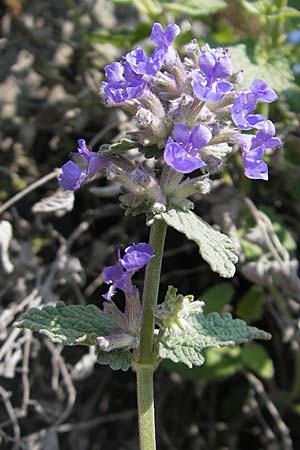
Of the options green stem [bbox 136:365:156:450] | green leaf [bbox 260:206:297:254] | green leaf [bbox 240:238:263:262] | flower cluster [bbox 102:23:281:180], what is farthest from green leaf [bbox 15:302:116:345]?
green leaf [bbox 260:206:297:254]

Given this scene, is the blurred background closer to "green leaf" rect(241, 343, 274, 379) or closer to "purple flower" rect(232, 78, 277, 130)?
"green leaf" rect(241, 343, 274, 379)

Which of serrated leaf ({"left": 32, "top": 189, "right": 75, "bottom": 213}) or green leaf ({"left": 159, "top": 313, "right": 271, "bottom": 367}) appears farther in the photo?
serrated leaf ({"left": 32, "top": 189, "right": 75, "bottom": 213})

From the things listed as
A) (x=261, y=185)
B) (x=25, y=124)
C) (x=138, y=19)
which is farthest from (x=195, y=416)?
(x=138, y=19)

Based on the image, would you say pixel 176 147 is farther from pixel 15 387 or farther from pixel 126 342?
pixel 15 387

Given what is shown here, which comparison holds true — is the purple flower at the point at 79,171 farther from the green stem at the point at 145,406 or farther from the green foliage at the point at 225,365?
the green foliage at the point at 225,365

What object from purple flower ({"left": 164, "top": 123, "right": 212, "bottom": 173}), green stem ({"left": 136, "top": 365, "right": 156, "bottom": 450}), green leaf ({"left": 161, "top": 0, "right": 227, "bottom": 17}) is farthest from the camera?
green leaf ({"left": 161, "top": 0, "right": 227, "bottom": 17})

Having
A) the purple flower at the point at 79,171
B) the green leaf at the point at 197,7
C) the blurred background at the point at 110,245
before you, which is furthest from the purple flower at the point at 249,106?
the green leaf at the point at 197,7

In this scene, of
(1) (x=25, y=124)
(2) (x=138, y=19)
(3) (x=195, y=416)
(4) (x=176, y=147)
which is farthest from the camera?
(2) (x=138, y=19)

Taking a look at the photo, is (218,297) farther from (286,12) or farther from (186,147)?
(186,147)
